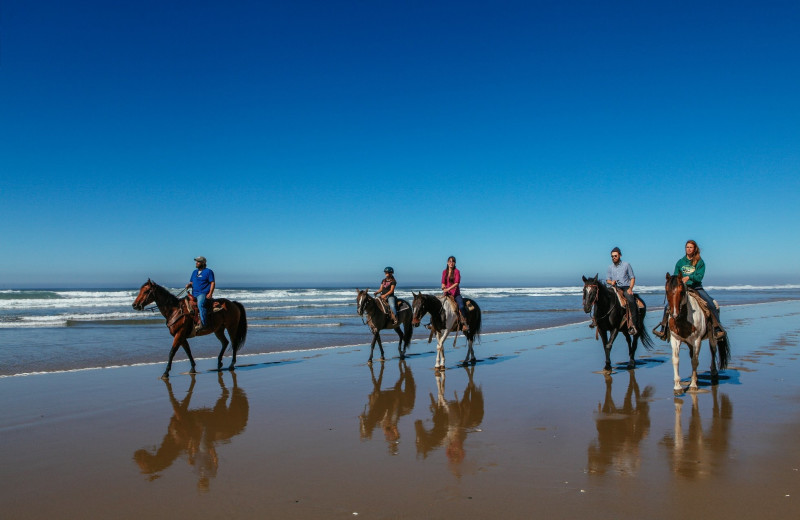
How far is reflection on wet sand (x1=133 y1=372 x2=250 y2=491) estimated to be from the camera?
15.5 feet

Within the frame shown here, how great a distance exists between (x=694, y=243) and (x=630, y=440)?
3.99m

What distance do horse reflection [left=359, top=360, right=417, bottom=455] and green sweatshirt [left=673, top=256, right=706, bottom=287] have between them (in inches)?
182

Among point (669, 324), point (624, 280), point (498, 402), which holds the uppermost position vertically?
point (624, 280)

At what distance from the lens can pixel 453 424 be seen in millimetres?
6102

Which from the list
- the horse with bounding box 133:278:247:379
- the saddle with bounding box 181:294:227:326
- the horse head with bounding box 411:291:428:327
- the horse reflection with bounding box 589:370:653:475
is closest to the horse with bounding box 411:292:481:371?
the horse head with bounding box 411:291:428:327

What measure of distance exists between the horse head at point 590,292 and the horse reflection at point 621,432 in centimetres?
162

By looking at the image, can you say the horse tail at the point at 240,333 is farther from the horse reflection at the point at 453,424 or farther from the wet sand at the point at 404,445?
the horse reflection at the point at 453,424

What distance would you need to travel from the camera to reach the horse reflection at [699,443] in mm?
4453

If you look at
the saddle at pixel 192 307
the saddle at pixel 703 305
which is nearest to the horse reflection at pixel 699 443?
the saddle at pixel 703 305

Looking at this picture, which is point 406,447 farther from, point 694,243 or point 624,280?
point 624,280

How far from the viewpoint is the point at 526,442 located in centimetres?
525

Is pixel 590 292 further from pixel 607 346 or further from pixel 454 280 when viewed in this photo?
pixel 454 280

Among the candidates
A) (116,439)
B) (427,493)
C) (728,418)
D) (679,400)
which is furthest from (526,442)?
(116,439)

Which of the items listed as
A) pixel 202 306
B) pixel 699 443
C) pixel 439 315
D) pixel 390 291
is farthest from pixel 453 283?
pixel 699 443
